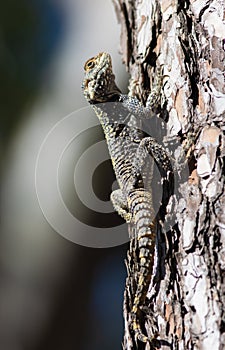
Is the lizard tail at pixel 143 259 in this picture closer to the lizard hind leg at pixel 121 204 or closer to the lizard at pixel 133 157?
the lizard at pixel 133 157

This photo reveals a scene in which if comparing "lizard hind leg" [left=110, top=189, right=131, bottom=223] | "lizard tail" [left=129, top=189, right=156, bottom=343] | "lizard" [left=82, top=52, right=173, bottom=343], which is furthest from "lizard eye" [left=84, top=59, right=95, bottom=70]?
"lizard tail" [left=129, top=189, right=156, bottom=343]

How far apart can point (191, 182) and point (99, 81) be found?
0.93 m

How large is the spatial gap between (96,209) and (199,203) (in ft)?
4.48

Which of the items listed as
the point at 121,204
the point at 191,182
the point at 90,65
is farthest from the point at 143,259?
the point at 90,65

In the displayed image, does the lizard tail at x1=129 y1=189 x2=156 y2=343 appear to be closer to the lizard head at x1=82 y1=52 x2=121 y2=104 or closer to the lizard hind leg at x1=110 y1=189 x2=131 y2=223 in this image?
the lizard hind leg at x1=110 y1=189 x2=131 y2=223

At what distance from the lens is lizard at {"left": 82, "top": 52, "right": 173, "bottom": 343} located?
6.61 feet

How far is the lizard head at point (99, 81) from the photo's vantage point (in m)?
2.71

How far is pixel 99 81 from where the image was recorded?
2.72 m

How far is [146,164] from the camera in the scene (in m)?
2.28

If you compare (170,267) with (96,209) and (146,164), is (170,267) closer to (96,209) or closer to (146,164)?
(146,164)

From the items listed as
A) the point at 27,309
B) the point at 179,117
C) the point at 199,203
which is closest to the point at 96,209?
the point at 27,309

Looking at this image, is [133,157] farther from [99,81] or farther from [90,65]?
[90,65]

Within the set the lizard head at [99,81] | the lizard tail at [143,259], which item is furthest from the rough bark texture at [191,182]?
the lizard head at [99,81]

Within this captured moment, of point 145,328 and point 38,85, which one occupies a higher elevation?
point 38,85
